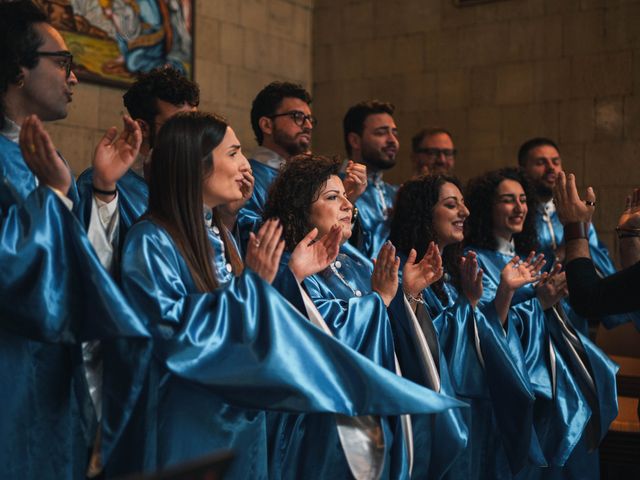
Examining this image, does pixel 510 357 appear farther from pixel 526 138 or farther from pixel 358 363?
pixel 526 138

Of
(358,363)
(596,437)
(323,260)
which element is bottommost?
(596,437)

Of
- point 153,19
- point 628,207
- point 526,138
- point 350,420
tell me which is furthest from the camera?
point 526,138

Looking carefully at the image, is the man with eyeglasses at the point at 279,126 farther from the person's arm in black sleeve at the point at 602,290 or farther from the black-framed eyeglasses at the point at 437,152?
the person's arm in black sleeve at the point at 602,290

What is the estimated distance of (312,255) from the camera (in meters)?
3.09

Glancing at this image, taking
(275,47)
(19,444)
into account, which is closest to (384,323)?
(19,444)

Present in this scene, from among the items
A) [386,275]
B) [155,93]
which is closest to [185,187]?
[386,275]

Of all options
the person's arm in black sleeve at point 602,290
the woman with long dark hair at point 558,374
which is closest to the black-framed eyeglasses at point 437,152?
the woman with long dark hair at point 558,374

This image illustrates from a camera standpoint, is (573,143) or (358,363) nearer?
(358,363)

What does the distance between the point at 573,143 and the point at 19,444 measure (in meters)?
5.72

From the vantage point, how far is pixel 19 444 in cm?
261

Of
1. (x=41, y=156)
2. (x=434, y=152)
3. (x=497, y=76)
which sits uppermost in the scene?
(x=497, y=76)

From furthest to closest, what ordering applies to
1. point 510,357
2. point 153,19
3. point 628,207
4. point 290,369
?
point 153,19 < point 510,357 < point 628,207 < point 290,369

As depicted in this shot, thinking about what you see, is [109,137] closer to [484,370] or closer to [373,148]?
[484,370]

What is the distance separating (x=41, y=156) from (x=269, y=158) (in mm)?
2389
